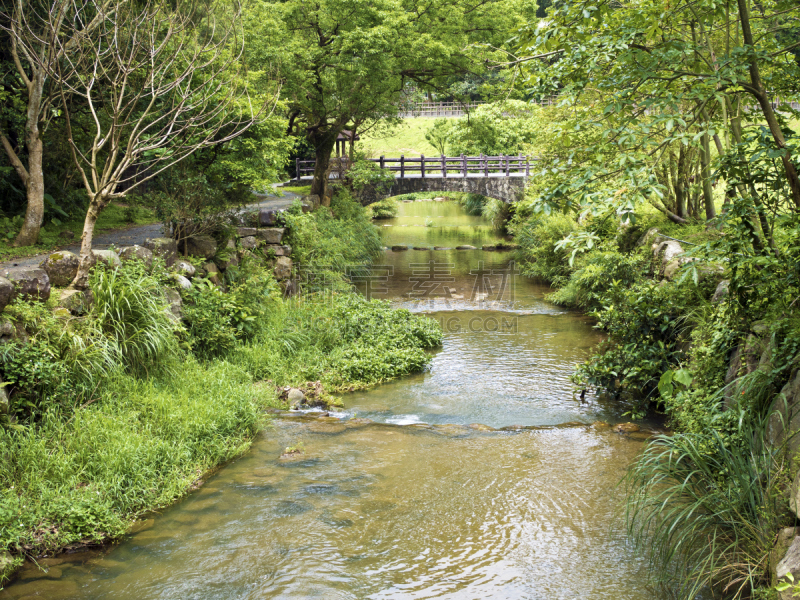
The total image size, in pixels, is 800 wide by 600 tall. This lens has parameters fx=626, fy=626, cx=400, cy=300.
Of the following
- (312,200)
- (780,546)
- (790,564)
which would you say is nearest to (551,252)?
(312,200)

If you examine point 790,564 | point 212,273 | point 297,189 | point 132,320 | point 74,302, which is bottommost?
point 790,564

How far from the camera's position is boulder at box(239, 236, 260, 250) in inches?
472

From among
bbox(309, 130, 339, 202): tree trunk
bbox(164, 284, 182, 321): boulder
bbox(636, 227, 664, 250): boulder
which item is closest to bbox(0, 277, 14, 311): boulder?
bbox(164, 284, 182, 321): boulder

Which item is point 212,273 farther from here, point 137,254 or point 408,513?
point 408,513

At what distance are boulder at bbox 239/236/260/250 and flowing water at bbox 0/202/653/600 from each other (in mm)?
4543

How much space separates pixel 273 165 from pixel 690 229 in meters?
7.32

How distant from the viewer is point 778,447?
4234 millimetres

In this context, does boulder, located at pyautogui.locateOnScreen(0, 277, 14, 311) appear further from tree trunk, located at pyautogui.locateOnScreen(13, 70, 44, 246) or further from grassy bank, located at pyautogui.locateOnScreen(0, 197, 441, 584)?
tree trunk, located at pyautogui.locateOnScreen(13, 70, 44, 246)

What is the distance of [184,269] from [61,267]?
7.26 ft

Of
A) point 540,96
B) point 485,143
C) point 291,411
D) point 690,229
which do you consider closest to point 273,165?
point 291,411

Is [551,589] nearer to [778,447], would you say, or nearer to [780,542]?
[780,542]

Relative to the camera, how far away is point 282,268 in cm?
1260

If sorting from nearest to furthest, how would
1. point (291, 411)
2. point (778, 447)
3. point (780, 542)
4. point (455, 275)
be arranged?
1. point (780, 542)
2. point (778, 447)
3. point (291, 411)
4. point (455, 275)

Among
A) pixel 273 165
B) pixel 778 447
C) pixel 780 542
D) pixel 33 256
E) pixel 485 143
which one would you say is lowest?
pixel 780 542
